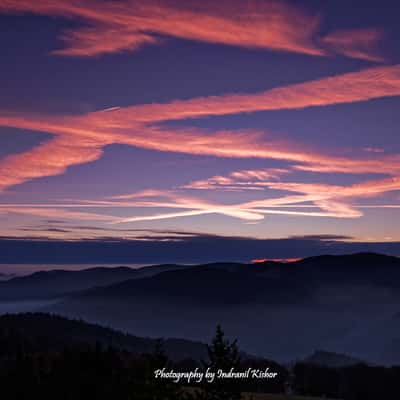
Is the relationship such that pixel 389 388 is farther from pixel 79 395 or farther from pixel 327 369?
pixel 79 395

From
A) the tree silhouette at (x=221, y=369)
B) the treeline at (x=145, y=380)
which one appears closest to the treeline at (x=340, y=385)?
the treeline at (x=145, y=380)

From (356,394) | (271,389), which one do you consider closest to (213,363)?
(271,389)

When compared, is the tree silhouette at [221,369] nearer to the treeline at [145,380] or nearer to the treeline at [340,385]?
the treeline at [145,380]

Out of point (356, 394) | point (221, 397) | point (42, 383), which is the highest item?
point (221, 397)

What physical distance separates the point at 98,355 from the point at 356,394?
328 feet

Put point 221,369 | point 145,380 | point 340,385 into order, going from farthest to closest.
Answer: point 340,385 → point 221,369 → point 145,380

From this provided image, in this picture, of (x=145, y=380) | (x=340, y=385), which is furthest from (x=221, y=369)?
(x=340, y=385)

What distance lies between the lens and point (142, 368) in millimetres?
37031

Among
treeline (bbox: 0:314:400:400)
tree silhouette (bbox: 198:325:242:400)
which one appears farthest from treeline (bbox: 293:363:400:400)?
tree silhouette (bbox: 198:325:242:400)

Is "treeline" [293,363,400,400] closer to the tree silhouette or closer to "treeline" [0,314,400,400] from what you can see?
"treeline" [0,314,400,400]

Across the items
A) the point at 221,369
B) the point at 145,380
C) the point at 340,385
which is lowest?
the point at 340,385

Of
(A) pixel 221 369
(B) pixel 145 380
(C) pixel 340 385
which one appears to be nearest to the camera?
(B) pixel 145 380

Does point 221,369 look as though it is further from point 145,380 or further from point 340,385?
point 340,385

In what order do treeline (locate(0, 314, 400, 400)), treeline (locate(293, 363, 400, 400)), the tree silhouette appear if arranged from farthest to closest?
treeline (locate(293, 363, 400, 400))
the tree silhouette
treeline (locate(0, 314, 400, 400))
